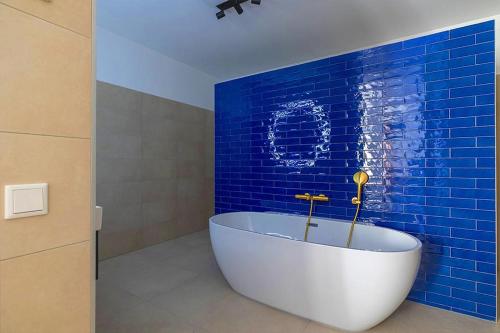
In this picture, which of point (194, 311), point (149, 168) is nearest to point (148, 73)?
point (149, 168)

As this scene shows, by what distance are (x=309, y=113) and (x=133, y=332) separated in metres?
2.64

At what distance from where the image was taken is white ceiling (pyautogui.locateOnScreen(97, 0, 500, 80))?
238 centimetres

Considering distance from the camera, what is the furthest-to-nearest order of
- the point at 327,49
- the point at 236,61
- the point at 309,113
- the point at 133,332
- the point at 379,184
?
the point at 236,61, the point at 327,49, the point at 309,113, the point at 379,184, the point at 133,332

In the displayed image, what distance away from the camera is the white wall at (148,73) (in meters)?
2.97

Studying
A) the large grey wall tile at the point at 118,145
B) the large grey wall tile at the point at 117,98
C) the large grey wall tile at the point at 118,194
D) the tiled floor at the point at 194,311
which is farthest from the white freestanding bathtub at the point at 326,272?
the large grey wall tile at the point at 117,98

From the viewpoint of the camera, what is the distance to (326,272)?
5.92 feet

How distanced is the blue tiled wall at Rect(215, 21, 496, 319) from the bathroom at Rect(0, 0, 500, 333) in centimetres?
2

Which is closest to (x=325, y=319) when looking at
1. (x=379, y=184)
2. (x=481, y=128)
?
(x=379, y=184)

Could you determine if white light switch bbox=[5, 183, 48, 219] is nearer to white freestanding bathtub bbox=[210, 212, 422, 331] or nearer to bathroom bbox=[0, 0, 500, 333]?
bathroom bbox=[0, 0, 500, 333]

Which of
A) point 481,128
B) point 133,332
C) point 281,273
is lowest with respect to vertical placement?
point 133,332

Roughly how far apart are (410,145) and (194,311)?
94.6 inches

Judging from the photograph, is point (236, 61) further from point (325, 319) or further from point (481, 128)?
point (325, 319)

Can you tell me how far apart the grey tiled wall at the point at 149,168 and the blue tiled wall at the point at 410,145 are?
1.32 meters

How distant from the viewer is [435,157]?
2242 mm
